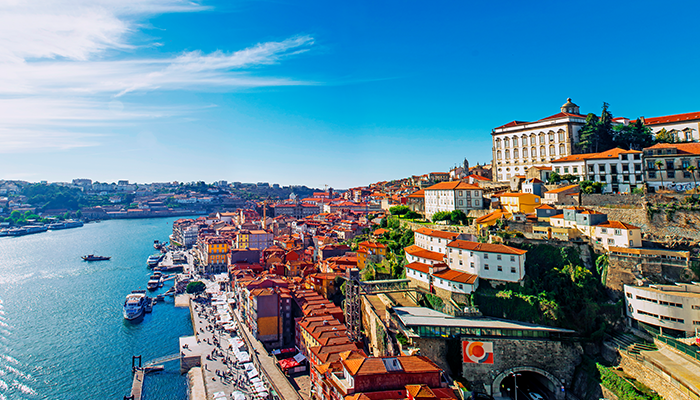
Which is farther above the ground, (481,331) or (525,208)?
(525,208)

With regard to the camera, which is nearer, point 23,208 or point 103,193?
point 23,208

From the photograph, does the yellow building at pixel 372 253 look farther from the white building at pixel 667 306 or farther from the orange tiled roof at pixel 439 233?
the white building at pixel 667 306

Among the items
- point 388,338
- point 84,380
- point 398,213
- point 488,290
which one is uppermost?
point 398,213

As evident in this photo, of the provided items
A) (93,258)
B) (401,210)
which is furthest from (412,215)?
(93,258)

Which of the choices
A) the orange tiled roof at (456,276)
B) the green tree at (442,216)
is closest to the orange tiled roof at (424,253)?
the orange tiled roof at (456,276)

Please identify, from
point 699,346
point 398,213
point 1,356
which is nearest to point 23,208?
point 1,356

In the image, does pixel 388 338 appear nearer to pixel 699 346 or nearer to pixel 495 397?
pixel 495 397
